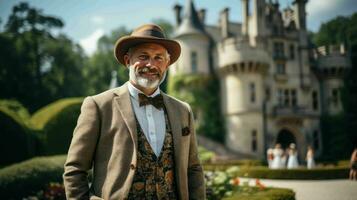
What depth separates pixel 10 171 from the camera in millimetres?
7922

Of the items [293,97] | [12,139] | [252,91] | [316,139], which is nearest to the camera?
[12,139]

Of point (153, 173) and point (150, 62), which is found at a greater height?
point (150, 62)

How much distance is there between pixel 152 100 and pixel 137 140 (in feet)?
1.22

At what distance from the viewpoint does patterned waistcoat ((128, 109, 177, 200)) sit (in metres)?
2.28

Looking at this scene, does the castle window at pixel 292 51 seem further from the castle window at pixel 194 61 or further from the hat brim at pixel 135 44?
the hat brim at pixel 135 44

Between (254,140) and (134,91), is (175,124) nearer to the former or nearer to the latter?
(134,91)

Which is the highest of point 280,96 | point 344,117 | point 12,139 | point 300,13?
point 300,13

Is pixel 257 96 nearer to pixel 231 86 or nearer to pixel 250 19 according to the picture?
pixel 231 86

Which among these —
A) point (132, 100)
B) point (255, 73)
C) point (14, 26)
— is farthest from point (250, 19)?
point (132, 100)

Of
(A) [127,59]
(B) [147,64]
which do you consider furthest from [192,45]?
(B) [147,64]

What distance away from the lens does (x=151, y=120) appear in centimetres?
247

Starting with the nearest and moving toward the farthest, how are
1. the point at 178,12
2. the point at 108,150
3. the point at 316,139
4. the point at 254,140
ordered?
the point at 108,150 < the point at 254,140 < the point at 316,139 < the point at 178,12

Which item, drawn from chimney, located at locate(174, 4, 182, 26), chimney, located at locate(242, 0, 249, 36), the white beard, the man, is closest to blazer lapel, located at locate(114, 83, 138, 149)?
the man

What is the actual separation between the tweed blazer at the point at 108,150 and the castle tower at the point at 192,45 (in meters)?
24.4
